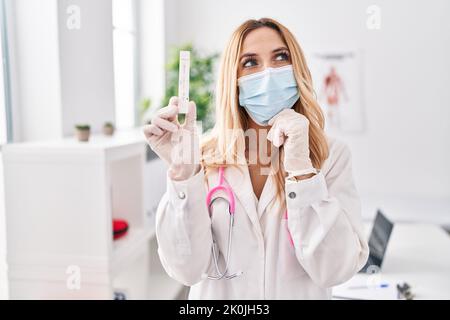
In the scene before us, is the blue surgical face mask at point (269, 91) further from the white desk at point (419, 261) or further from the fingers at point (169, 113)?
the white desk at point (419, 261)

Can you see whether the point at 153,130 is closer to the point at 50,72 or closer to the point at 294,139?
the point at 294,139

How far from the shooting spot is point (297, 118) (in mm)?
517

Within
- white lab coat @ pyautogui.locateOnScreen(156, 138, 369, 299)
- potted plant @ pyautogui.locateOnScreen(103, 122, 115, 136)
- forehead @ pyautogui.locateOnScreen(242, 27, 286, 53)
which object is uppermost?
forehead @ pyautogui.locateOnScreen(242, 27, 286, 53)

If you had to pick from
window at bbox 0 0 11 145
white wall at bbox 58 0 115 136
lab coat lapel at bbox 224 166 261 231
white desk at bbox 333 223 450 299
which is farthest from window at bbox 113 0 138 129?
white desk at bbox 333 223 450 299

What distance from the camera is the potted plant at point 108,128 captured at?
45.9 inches

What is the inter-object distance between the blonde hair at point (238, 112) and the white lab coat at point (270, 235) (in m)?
0.02

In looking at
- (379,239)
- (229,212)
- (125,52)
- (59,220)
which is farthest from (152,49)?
(379,239)

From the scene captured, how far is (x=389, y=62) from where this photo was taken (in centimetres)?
76

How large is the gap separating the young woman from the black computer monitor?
1.78ft

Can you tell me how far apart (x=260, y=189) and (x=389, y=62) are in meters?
0.38

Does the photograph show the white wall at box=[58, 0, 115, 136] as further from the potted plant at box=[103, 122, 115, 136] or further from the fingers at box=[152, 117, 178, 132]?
the fingers at box=[152, 117, 178, 132]

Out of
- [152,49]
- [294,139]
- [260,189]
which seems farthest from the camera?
[152,49]

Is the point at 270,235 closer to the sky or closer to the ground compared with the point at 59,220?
closer to the sky

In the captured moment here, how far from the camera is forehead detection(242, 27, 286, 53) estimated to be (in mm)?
544
